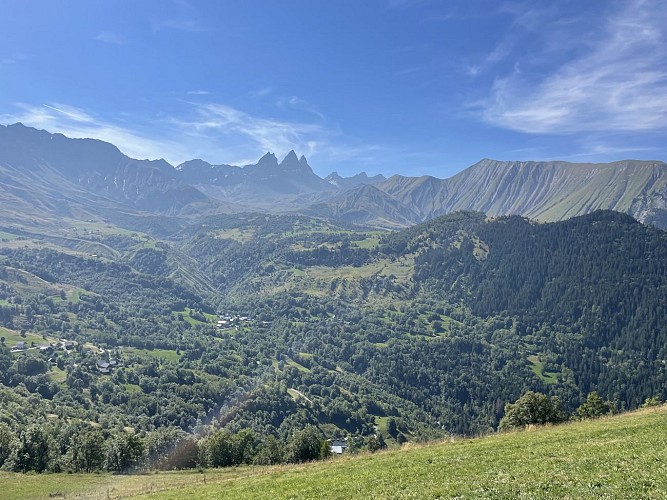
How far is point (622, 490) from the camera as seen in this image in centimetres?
1973

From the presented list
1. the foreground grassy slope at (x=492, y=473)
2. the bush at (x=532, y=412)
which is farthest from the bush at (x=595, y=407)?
the foreground grassy slope at (x=492, y=473)

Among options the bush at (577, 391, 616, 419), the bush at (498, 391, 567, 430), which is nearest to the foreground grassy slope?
the bush at (498, 391, 567, 430)

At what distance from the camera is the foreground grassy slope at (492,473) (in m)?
21.6

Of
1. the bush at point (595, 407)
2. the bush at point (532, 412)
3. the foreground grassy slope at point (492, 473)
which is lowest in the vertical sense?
the bush at point (595, 407)

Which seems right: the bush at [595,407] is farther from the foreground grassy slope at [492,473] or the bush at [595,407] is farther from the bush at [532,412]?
the foreground grassy slope at [492,473]

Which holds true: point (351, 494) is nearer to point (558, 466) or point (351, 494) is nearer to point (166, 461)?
point (558, 466)

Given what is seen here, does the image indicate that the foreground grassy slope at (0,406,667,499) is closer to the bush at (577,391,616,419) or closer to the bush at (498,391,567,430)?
the bush at (498,391,567,430)

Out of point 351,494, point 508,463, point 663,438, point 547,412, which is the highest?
point 663,438

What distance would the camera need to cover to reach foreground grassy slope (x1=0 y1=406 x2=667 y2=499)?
21.6 meters

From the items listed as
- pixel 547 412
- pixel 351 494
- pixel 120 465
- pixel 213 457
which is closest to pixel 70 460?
pixel 120 465

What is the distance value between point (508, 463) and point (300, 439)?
74.9 meters

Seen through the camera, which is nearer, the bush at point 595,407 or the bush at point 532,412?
the bush at point 532,412

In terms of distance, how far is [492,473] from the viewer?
2584cm

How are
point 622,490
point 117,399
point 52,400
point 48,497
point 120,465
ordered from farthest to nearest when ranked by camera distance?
point 117,399 < point 52,400 < point 120,465 < point 48,497 < point 622,490
